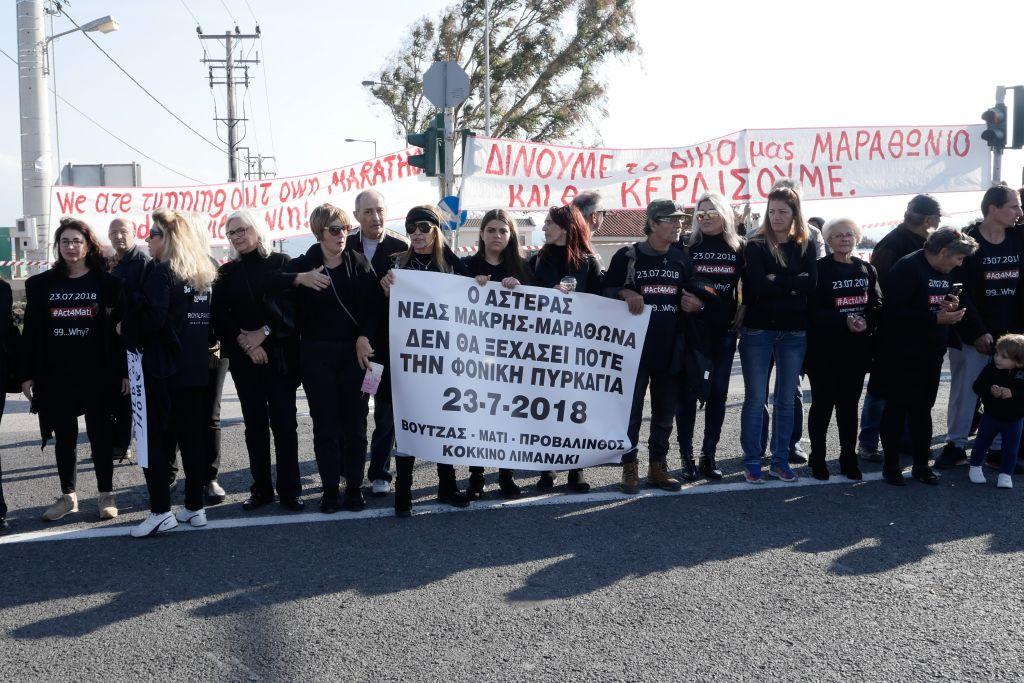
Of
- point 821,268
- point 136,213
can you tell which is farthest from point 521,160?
point 821,268

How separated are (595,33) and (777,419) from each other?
30.8 metres

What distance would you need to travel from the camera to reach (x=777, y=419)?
251 inches

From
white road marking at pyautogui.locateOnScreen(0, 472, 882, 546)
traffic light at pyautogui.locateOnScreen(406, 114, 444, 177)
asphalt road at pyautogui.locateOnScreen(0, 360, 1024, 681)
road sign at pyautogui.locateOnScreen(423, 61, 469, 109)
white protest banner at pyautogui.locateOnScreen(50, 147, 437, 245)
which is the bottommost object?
asphalt road at pyautogui.locateOnScreen(0, 360, 1024, 681)

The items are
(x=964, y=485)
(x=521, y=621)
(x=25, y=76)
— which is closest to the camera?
(x=521, y=621)

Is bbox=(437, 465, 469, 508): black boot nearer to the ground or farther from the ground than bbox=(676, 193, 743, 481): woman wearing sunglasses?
nearer to the ground

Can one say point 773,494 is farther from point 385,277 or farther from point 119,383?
point 119,383

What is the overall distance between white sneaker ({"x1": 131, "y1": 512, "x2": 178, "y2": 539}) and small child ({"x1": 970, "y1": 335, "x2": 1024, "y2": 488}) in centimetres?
490

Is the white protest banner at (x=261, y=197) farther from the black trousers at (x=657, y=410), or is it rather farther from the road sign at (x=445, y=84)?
the black trousers at (x=657, y=410)

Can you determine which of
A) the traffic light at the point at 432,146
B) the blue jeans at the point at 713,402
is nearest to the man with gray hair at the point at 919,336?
the blue jeans at the point at 713,402

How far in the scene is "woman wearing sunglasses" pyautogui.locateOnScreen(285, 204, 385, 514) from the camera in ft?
18.4

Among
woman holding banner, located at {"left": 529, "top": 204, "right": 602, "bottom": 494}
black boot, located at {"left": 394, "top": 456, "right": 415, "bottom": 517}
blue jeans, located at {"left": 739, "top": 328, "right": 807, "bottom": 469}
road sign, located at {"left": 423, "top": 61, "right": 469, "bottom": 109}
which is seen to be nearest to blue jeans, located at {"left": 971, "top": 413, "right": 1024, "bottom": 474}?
blue jeans, located at {"left": 739, "top": 328, "right": 807, "bottom": 469}

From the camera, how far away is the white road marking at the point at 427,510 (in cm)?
527

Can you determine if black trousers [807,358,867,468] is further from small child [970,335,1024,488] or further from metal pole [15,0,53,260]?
metal pole [15,0,53,260]

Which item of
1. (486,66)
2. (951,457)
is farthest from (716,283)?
(486,66)
